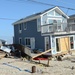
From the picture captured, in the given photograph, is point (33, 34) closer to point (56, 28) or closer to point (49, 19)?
point (49, 19)

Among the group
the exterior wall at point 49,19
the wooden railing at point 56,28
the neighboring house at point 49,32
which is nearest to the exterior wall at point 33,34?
the neighboring house at point 49,32

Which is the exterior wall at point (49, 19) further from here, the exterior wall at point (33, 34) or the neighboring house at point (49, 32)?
the exterior wall at point (33, 34)

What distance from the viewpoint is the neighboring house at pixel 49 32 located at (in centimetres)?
3325

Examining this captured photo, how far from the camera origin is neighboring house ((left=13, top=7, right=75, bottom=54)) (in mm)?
33250

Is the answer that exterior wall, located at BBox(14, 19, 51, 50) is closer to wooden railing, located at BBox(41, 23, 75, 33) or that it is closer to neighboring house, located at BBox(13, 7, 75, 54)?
neighboring house, located at BBox(13, 7, 75, 54)

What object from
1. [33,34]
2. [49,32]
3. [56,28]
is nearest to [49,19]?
[56,28]

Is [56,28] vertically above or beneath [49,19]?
beneath

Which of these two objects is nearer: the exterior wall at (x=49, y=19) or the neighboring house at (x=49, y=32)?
the neighboring house at (x=49, y=32)

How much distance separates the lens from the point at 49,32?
3288 cm

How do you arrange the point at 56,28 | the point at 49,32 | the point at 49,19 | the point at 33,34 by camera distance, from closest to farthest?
1. the point at 49,32
2. the point at 56,28
3. the point at 49,19
4. the point at 33,34

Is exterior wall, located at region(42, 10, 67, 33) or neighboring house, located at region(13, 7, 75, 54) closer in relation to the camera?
neighboring house, located at region(13, 7, 75, 54)

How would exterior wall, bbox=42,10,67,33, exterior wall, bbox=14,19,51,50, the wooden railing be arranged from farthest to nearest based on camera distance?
exterior wall, bbox=14,19,51,50, exterior wall, bbox=42,10,67,33, the wooden railing

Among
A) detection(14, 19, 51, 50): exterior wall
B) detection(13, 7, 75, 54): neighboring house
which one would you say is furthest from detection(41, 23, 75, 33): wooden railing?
detection(14, 19, 51, 50): exterior wall

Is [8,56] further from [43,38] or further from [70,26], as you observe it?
[70,26]
